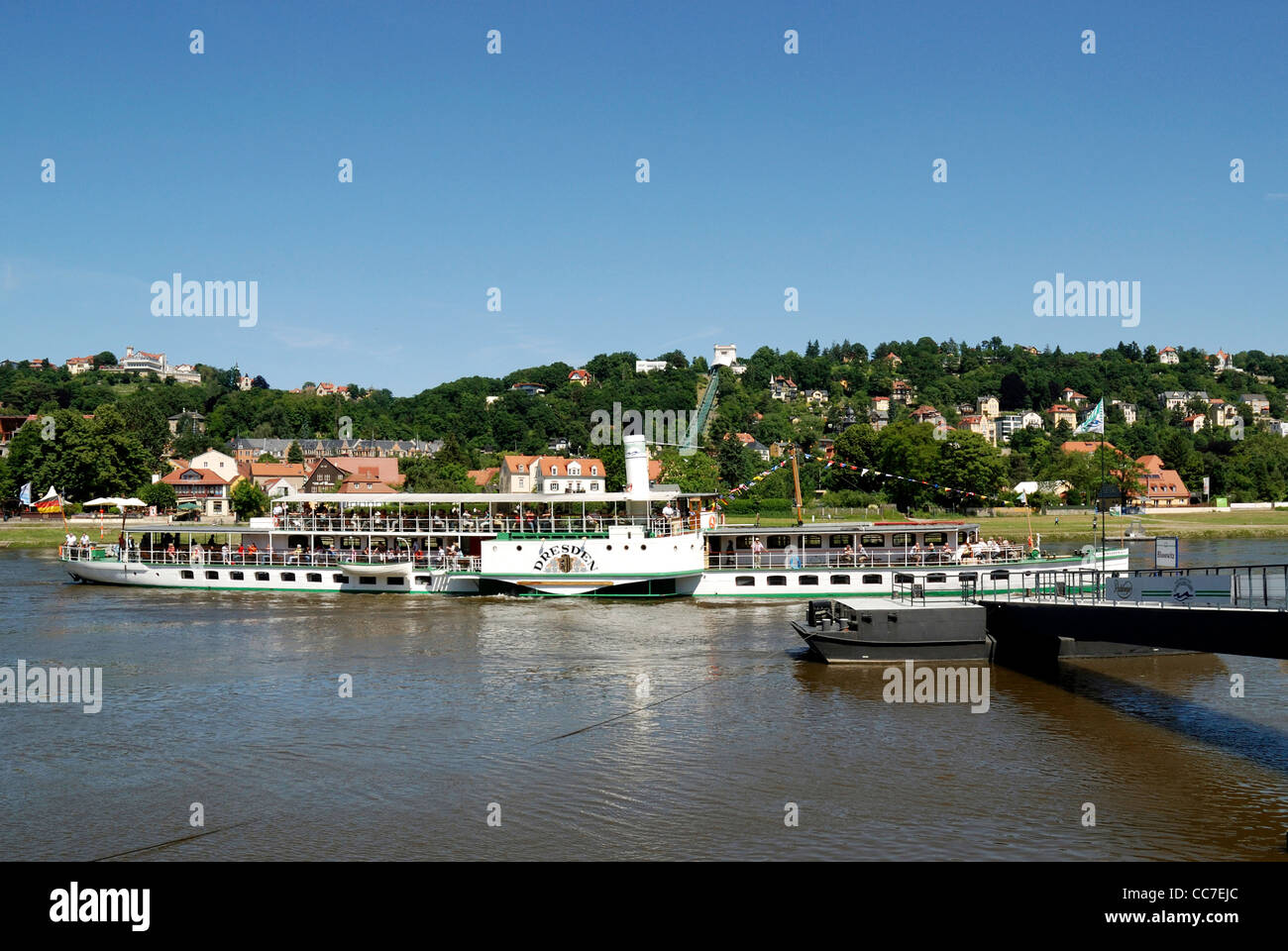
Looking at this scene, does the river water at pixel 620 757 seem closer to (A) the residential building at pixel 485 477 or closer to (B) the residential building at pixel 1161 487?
(A) the residential building at pixel 485 477

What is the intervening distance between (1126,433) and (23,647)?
6464 inches

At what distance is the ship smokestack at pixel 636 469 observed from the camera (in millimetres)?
49688

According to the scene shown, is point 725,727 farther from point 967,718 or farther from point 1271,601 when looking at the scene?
point 1271,601

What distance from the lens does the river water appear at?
59.6 ft

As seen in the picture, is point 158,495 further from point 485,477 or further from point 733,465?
point 733,465

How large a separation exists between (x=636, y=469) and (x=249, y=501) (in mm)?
70595

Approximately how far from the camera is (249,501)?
109 m

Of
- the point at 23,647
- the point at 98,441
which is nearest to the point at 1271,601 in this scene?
the point at 23,647

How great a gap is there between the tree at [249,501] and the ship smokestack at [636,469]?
212 feet

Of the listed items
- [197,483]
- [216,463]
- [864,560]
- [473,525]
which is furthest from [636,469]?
[216,463]

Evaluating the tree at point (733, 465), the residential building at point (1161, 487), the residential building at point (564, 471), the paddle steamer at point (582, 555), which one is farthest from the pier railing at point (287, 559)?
the residential building at point (1161, 487)

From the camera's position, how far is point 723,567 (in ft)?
157

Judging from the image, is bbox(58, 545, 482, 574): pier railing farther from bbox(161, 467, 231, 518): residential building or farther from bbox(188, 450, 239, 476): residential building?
bbox(188, 450, 239, 476): residential building

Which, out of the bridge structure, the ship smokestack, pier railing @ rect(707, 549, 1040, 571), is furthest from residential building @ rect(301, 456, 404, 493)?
the bridge structure
